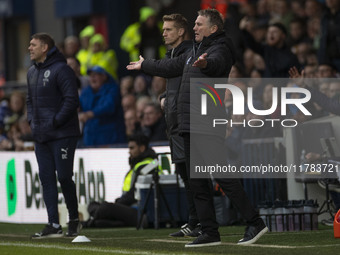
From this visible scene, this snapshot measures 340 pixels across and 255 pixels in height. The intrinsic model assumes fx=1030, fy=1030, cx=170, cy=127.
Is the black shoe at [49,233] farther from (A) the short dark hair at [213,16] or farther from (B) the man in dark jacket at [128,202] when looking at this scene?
(A) the short dark hair at [213,16]

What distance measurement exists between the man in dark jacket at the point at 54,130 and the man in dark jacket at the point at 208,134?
232 centimetres

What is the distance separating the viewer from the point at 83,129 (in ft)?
57.5

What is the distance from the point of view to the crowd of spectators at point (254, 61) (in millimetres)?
14688

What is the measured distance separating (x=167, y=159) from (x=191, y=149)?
15.6ft

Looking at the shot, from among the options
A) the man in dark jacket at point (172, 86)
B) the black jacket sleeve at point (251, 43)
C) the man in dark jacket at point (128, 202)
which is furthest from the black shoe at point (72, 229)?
the black jacket sleeve at point (251, 43)

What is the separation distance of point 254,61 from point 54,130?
19.0ft

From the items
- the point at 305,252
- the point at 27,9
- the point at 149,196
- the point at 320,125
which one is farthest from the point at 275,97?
the point at 27,9

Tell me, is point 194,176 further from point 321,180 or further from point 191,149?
point 321,180

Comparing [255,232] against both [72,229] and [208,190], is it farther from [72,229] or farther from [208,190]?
[72,229]

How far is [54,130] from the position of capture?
12023 millimetres

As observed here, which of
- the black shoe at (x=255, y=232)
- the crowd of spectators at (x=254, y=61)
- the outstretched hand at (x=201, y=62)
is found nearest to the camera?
the outstretched hand at (x=201, y=62)

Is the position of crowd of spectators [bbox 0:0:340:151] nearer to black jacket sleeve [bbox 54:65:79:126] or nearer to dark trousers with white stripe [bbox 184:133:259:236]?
black jacket sleeve [bbox 54:65:79:126]

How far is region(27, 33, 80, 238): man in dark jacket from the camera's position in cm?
1200

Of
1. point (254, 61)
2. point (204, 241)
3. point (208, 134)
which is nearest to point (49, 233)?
point (204, 241)
